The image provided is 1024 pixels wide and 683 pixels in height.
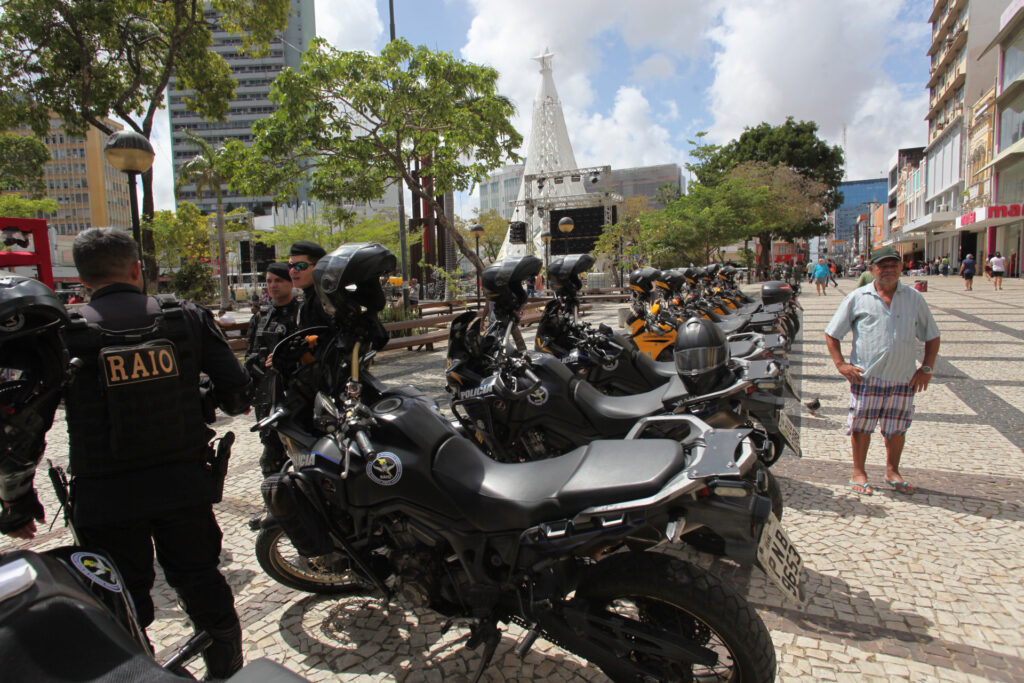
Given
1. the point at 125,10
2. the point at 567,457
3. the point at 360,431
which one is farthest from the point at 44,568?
the point at 125,10

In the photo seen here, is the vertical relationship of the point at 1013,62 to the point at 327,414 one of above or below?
above

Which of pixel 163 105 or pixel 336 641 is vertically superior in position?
pixel 163 105

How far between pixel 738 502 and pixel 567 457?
23.5 inches

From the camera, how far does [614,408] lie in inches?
143

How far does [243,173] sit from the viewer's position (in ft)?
30.9

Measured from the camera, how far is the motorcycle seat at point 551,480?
1.87m

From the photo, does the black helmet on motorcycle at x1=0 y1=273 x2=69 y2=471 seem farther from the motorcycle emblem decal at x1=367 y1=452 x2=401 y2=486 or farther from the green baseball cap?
the green baseball cap

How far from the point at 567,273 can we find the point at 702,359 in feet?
6.31

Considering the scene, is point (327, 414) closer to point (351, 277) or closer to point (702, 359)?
point (351, 277)

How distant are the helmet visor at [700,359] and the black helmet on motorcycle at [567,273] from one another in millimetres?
1833

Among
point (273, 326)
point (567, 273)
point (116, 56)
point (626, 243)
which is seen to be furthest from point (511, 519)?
point (626, 243)

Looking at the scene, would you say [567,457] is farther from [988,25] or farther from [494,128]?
[988,25]

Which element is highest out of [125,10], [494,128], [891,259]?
[125,10]

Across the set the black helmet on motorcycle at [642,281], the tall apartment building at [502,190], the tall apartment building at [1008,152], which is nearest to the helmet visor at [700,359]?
the black helmet on motorcycle at [642,281]
